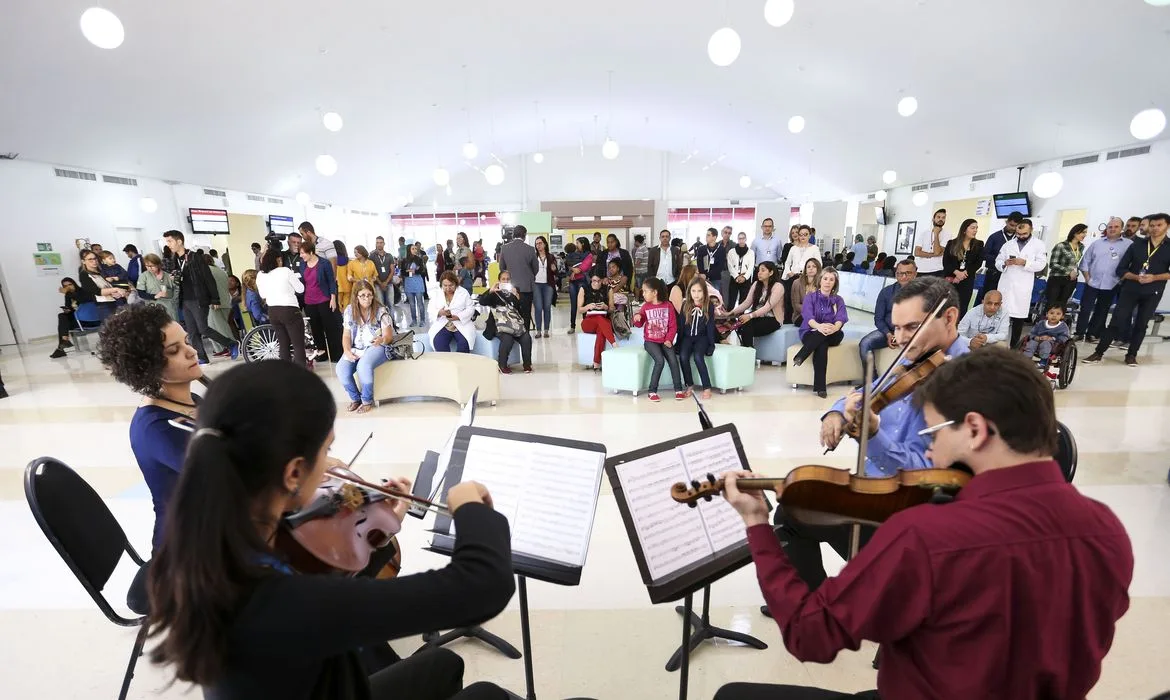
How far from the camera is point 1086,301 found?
20.7 feet

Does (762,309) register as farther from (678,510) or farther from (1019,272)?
(678,510)

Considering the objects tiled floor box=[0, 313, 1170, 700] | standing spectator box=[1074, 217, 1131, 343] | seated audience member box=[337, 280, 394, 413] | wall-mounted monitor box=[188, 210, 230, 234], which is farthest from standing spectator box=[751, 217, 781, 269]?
wall-mounted monitor box=[188, 210, 230, 234]

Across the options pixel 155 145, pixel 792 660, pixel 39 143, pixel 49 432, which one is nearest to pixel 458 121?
pixel 155 145

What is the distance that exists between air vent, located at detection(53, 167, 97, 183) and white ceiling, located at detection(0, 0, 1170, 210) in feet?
0.84

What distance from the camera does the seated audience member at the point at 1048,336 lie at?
4.70m

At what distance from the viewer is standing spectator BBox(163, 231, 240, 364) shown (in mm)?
6043

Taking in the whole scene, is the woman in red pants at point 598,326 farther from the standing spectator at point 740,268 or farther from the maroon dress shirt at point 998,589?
the maroon dress shirt at point 998,589

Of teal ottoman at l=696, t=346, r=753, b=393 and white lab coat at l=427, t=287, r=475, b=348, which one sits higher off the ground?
white lab coat at l=427, t=287, r=475, b=348

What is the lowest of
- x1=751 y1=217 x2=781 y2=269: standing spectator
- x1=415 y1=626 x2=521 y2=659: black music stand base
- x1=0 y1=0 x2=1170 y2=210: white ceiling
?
x1=415 y1=626 x2=521 y2=659: black music stand base

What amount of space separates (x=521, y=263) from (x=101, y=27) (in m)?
4.08

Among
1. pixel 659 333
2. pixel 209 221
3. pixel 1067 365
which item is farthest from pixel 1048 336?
pixel 209 221

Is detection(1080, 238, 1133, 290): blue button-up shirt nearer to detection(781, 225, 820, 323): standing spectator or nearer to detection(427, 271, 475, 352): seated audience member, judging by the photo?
detection(781, 225, 820, 323): standing spectator

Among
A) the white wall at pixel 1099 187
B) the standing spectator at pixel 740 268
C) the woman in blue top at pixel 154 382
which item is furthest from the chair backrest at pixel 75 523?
the white wall at pixel 1099 187

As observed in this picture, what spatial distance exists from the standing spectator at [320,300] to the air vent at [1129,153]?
12262 mm
